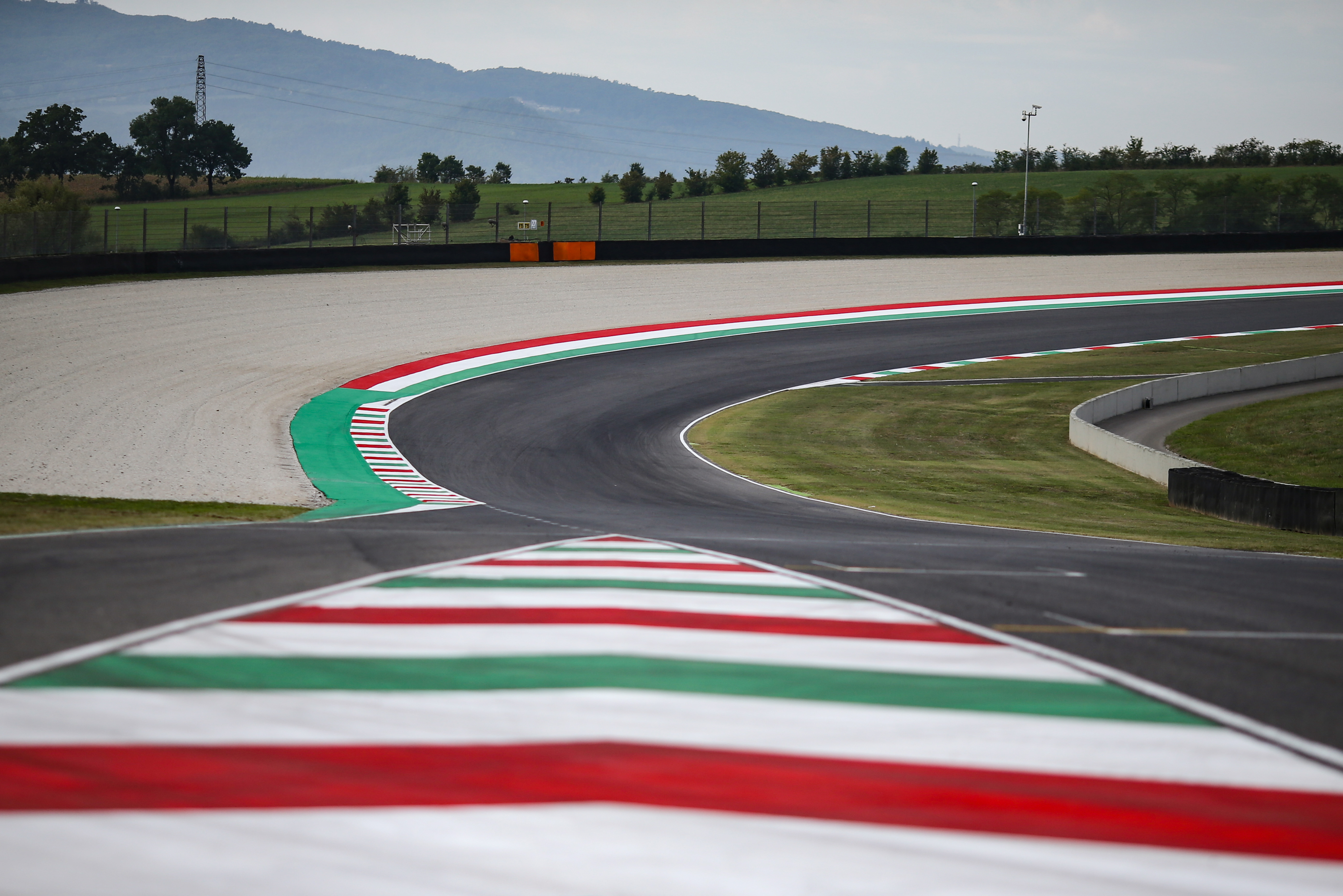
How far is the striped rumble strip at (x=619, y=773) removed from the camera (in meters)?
3.13

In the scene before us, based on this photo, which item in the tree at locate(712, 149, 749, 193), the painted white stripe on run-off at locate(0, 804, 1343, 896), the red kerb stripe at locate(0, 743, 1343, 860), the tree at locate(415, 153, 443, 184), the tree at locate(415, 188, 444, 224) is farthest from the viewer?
the tree at locate(415, 153, 443, 184)

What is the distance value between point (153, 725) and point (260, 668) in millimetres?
708

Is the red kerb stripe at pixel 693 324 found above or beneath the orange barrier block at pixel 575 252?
beneath

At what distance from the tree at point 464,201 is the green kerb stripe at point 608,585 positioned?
44.6m

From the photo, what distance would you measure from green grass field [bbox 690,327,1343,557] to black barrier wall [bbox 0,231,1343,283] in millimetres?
17182

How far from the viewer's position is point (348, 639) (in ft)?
16.8

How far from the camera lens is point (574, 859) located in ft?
10.4

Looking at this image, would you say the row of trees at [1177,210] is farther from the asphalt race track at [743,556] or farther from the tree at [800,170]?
the asphalt race track at [743,556]

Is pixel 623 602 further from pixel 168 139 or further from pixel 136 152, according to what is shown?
pixel 168 139

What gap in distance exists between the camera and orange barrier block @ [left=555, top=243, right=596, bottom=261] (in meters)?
45.3

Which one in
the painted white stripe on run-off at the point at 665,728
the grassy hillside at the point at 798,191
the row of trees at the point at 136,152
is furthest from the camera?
the row of trees at the point at 136,152

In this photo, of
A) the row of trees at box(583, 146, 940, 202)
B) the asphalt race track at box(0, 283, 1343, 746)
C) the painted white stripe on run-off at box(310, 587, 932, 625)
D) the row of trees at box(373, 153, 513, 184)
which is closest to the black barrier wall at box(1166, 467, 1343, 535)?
the asphalt race track at box(0, 283, 1343, 746)

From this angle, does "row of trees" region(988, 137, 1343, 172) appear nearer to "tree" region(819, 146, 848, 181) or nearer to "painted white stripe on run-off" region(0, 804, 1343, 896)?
"tree" region(819, 146, 848, 181)

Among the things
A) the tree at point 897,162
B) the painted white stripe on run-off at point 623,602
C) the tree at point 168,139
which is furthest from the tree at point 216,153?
the painted white stripe on run-off at point 623,602
